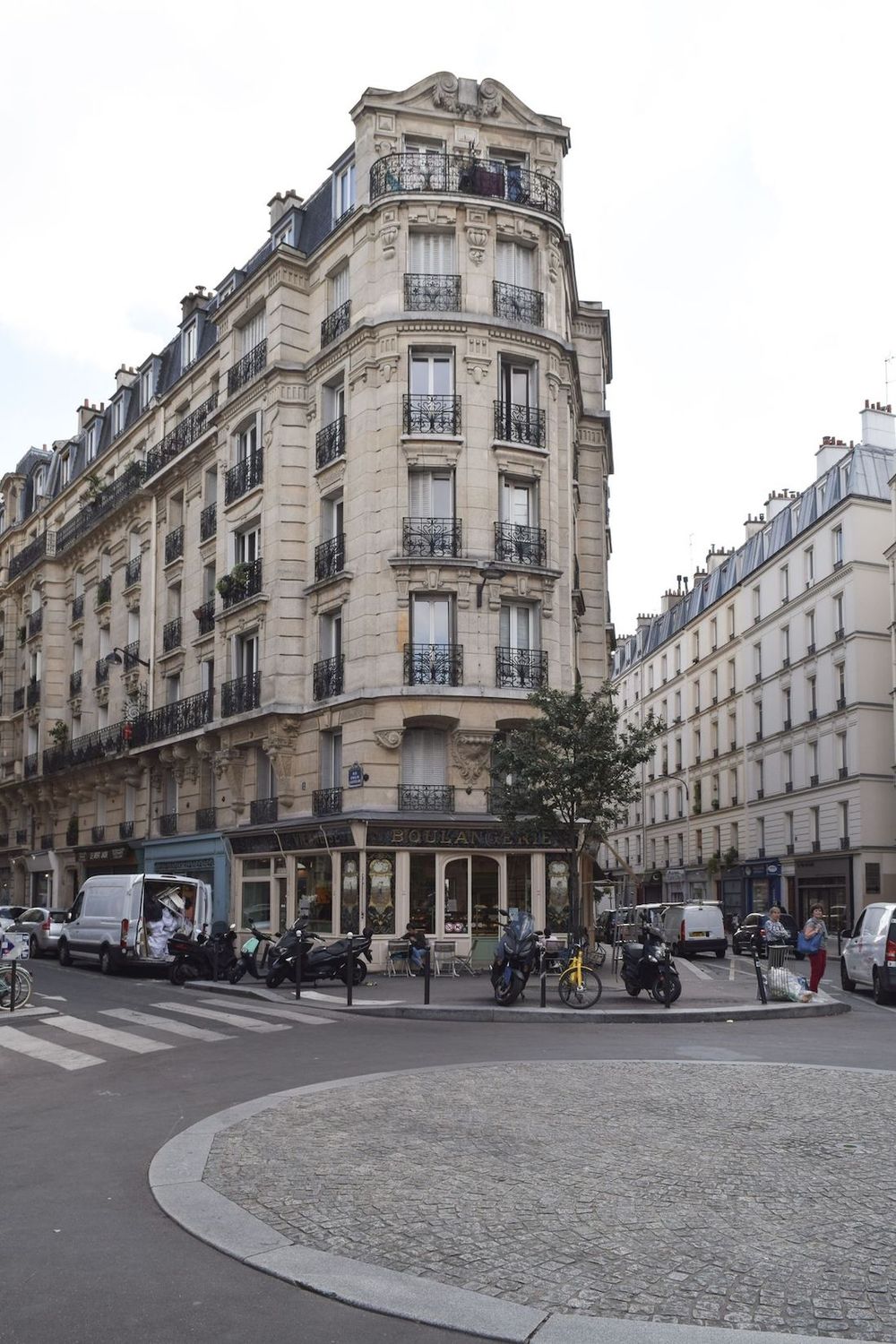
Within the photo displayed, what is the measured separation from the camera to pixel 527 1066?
37.2 feet

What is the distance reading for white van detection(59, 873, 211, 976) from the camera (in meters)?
25.7

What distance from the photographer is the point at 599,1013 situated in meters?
16.5

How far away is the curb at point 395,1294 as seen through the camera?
15.0 ft

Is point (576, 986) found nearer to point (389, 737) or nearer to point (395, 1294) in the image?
point (389, 737)

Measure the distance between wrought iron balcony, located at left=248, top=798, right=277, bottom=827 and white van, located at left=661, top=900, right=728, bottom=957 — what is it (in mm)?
12636

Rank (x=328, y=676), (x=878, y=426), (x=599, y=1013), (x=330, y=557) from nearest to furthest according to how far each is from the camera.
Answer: (x=599, y=1013) < (x=328, y=676) < (x=330, y=557) < (x=878, y=426)

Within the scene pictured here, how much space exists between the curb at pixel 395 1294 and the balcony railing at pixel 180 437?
100.0 ft

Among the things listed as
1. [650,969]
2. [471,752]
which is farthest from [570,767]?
[650,969]

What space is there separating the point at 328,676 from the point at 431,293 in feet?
28.8

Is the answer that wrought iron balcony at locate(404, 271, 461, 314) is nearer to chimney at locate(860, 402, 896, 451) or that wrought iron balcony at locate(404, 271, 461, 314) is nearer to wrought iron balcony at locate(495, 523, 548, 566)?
wrought iron balcony at locate(495, 523, 548, 566)

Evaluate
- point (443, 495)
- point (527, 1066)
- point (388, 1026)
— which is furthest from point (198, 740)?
point (527, 1066)

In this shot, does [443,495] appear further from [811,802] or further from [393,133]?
[811,802]

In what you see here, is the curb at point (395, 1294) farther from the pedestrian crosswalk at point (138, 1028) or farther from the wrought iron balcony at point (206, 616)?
the wrought iron balcony at point (206, 616)

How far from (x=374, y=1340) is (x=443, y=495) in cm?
2381
